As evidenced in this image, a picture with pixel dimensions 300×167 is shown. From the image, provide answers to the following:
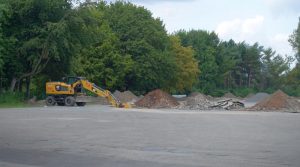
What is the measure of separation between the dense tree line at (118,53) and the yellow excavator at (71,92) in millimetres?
3716

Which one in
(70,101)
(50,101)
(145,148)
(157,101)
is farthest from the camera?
(157,101)

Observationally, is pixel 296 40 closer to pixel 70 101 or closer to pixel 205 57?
pixel 205 57

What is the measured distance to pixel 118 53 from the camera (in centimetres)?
8131

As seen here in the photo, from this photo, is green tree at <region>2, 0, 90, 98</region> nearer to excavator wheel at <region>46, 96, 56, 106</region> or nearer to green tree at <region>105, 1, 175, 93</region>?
excavator wheel at <region>46, 96, 56, 106</region>

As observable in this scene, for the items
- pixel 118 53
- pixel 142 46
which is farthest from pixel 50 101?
pixel 142 46

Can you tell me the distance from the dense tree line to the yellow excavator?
146 inches

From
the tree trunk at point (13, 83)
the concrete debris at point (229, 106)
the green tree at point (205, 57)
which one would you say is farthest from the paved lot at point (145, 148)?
the green tree at point (205, 57)

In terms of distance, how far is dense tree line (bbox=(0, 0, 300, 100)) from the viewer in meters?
58.2

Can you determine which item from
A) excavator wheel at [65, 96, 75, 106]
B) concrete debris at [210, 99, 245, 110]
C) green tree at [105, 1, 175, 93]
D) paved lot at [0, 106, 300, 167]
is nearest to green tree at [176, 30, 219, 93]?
green tree at [105, 1, 175, 93]

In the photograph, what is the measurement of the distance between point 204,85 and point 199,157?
108 meters

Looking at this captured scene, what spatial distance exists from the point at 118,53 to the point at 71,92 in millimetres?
26756

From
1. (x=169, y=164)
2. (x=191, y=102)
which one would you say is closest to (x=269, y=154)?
(x=169, y=164)

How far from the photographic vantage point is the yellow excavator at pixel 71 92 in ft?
182

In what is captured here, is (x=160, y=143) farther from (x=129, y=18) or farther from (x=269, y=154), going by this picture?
(x=129, y=18)
